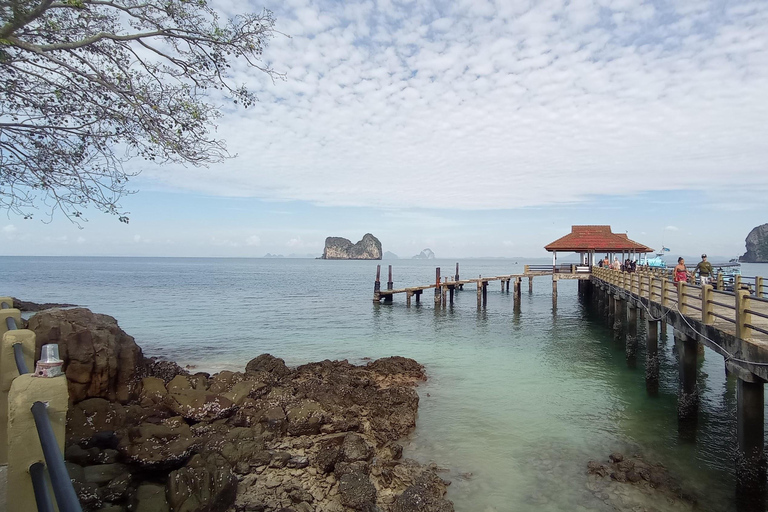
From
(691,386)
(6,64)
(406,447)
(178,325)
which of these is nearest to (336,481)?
(406,447)

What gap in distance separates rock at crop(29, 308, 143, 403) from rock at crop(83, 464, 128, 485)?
9.79ft

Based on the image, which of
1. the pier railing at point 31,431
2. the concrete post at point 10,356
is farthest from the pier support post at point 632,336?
the pier railing at point 31,431

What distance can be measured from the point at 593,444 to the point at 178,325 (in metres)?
22.2

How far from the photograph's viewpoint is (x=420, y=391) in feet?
40.9

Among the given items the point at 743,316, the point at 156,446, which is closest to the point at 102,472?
the point at 156,446

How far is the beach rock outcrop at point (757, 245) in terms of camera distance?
13600cm

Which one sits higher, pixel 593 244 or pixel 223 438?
pixel 593 244

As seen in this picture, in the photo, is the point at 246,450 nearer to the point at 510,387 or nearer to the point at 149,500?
the point at 149,500

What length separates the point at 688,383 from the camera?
387 inches

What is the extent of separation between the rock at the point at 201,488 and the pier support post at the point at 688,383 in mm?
9201

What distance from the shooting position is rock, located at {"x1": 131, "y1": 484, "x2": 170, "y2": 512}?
510 centimetres

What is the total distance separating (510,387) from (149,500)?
1014 centimetres

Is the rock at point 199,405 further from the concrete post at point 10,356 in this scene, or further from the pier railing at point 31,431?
the pier railing at point 31,431

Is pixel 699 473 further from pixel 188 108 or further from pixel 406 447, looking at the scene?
pixel 188 108
